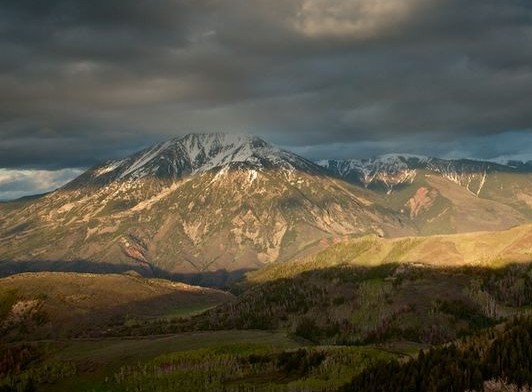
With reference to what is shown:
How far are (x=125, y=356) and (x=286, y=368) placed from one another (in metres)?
52.4

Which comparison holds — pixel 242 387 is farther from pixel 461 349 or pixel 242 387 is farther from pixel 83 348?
pixel 83 348

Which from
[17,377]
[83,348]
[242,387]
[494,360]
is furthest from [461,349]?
[83,348]

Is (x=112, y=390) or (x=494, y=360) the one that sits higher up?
(x=494, y=360)

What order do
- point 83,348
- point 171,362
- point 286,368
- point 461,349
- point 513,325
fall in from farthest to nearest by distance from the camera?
point 83,348, point 171,362, point 286,368, point 513,325, point 461,349

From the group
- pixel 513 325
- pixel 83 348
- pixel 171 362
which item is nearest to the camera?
pixel 513 325

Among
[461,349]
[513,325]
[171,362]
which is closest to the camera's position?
[461,349]

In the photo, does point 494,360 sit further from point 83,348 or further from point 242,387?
point 83,348

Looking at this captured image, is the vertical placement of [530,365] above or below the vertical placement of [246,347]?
above

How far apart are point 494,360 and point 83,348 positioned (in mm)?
132029

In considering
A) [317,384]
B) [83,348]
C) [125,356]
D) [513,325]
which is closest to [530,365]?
[513,325]

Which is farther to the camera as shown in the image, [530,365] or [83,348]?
[83,348]

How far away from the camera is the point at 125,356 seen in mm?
153500

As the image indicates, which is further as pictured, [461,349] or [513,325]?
[513,325]

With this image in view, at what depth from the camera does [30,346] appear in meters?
182
